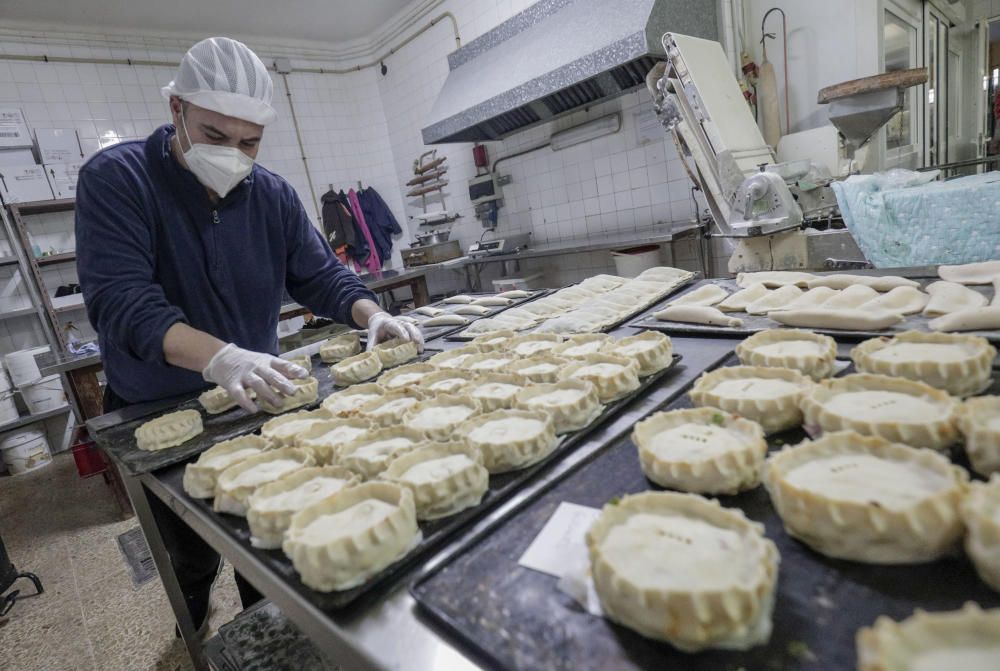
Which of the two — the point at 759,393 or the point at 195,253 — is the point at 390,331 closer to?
the point at 195,253

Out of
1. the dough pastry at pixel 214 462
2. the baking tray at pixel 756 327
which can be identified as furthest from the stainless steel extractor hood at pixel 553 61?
the dough pastry at pixel 214 462

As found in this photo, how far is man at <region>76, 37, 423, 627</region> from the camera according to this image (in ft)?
5.71

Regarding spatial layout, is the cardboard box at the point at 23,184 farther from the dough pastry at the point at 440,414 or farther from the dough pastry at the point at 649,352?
the dough pastry at the point at 649,352

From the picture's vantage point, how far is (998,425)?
757 millimetres

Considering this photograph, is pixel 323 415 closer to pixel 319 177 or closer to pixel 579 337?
pixel 579 337

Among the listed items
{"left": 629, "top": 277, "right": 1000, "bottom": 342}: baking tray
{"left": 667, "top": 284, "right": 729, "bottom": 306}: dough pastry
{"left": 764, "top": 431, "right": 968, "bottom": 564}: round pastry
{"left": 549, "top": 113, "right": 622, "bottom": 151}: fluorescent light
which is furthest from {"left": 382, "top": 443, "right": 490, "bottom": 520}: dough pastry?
{"left": 549, "top": 113, "right": 622, "bottom": 151}: fluorescent light

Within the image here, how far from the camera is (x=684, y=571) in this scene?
0.65 m

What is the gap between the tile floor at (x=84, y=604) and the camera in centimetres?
240

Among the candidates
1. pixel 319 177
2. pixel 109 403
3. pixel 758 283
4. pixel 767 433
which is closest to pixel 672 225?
pixel 758 283

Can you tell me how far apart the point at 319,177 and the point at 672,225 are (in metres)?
5.38

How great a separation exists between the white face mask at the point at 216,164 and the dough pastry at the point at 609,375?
4.97 ft

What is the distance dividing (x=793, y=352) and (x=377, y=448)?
1.08 metres

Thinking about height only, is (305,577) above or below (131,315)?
below

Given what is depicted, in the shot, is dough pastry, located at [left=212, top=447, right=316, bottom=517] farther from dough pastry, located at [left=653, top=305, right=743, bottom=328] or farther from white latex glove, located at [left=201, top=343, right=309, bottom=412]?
dough pastry, located at [left=653, top=305, right=743, bottom=328]
